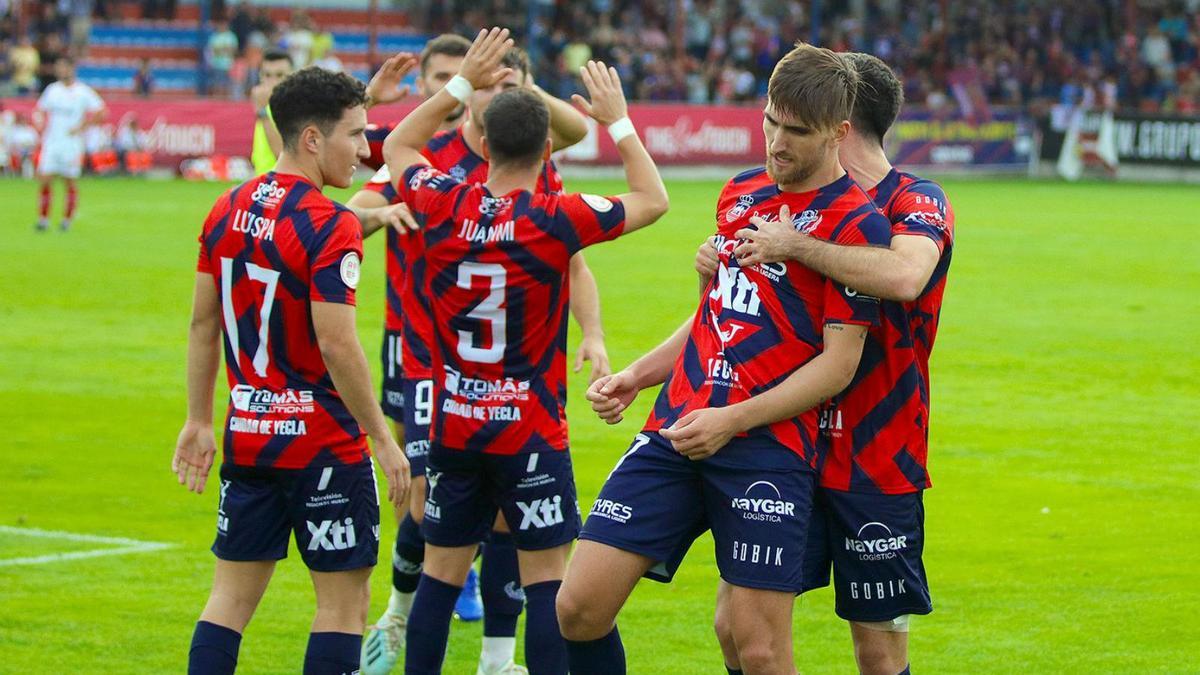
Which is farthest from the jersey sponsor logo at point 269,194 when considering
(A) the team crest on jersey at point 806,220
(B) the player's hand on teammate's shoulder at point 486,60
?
(A) the team crest on jersey at point 806,220

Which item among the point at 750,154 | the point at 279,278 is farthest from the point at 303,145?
the point at 750,154

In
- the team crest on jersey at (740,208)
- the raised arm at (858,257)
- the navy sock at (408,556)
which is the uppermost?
the team crest on jersey at (740,208)

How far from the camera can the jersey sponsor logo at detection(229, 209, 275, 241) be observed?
17.0 feet

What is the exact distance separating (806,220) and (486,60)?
1.73 metres

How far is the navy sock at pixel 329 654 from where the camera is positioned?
532 centimetres

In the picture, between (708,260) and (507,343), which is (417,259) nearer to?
(507,343)

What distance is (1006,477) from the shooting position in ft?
33.4

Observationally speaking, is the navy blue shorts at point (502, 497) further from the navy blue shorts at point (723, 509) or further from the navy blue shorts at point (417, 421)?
the navy blue shorts at point (723, 509)

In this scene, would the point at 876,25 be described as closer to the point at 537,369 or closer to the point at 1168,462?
the point at 1168,462

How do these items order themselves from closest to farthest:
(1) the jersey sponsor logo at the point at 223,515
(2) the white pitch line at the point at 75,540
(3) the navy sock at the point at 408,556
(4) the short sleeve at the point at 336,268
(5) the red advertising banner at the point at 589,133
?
(4) the short sleeve at the point at 336,268 < (1) the jersey sponsor logo at the point at 223,515 < (3) the navy sock at the point at 408,556 < (2) the white pitch line at the point at 75,540 < (5) the red advertising banner at the point at 589,133

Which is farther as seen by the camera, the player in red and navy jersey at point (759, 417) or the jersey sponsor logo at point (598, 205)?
the jersey sponsor logo at point (598, 205)

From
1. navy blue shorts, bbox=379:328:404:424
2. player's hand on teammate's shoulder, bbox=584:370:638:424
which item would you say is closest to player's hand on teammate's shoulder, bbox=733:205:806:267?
player's hand on teammate's shoulder, bbox=584:370:638:424

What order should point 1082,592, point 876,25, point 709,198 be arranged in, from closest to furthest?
1. point 1082,592
2. point 709,198
3. point 876,25

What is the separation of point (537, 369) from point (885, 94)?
5.39 ft
